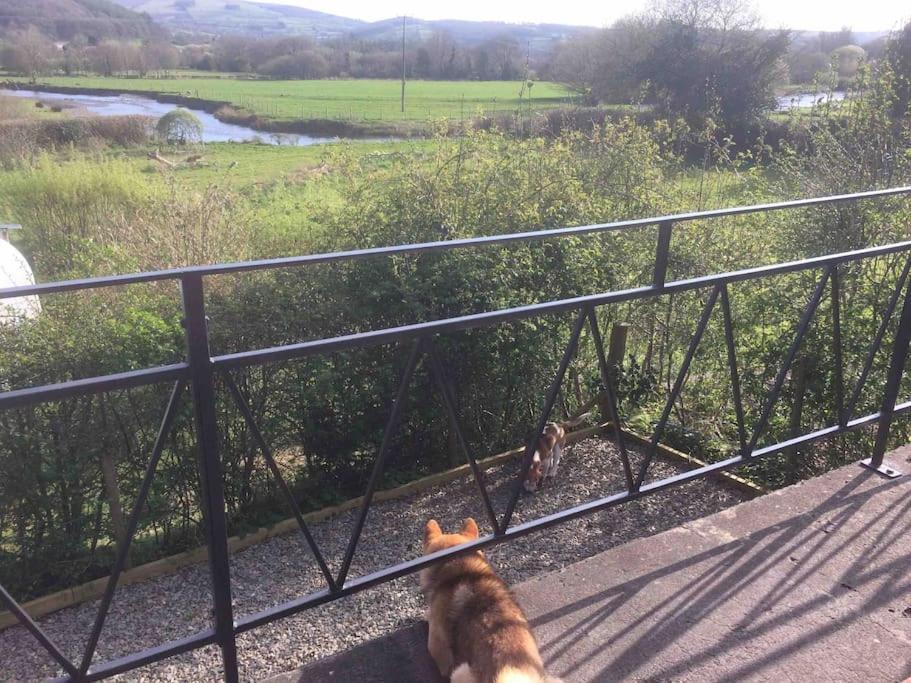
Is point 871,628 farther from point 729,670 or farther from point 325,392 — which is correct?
point 325,392

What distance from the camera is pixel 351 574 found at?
4.04m

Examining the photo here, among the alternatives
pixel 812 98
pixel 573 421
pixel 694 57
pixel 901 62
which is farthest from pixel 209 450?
pixel 694 57

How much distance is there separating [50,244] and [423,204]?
7.50 m

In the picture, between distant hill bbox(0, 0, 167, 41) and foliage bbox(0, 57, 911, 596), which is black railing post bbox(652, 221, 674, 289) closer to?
foliage bbox(0, 57, 911, 596)

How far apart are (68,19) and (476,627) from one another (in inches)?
1750

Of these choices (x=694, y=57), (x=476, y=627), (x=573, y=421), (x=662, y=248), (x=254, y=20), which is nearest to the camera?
(x=476, y=627)

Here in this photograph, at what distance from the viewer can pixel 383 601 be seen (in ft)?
11.6

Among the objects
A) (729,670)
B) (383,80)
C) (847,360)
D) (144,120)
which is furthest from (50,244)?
(383,80)

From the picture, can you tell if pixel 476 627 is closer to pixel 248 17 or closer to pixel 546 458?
pixel 546 458

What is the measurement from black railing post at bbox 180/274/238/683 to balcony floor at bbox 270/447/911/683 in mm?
310

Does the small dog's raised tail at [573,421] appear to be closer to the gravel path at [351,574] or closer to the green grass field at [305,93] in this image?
the gravel path at [351,574]

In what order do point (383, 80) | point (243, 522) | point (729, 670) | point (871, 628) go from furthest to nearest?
point (383, 80)
point (243, 522)
point (871, 628)
point (729, 670)

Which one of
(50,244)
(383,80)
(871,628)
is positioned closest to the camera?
(871,628)

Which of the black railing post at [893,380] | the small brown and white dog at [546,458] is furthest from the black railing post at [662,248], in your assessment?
the small brown and white dog at [546,458]
